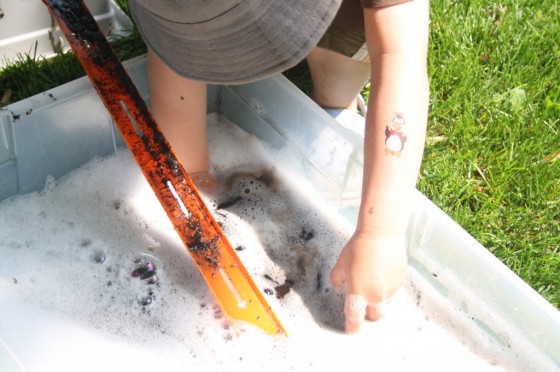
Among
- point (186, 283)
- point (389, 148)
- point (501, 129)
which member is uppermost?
point (389, 148)

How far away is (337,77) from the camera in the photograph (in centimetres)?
138

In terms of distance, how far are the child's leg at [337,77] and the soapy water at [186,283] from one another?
0.50 ft

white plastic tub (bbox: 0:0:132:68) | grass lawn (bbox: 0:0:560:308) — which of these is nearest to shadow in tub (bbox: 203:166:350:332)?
grass lawn (bbox: 0:0:560:308)

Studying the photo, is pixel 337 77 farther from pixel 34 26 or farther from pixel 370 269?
pixel 34 26

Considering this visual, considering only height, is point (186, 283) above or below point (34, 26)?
below

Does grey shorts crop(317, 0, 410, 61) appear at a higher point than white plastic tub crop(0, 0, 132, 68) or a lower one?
higher

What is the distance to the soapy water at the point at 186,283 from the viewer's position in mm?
1116

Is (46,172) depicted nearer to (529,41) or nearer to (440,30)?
(440,30)

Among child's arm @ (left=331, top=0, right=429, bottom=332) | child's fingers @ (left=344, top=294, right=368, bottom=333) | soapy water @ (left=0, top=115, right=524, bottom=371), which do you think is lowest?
soapy water @ (left=0, top=115, right=524, bottom=371)

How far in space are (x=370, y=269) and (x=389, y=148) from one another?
0.18 meters

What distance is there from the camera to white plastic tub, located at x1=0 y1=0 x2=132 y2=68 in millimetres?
1414

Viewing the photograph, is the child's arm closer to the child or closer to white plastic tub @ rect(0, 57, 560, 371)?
the child

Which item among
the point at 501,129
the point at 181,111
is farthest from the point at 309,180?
the point at 501,129

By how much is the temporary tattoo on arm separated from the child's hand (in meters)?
0.13
